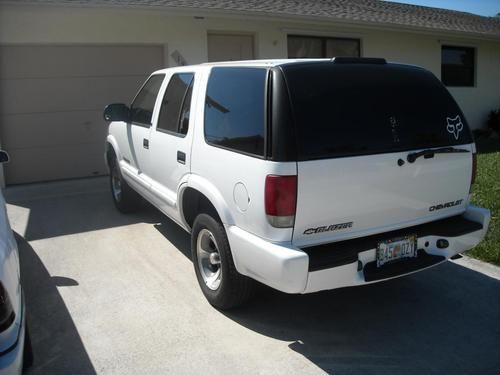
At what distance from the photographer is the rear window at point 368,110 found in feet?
10.4

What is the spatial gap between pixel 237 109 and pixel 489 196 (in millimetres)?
4958

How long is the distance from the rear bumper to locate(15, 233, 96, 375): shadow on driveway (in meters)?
1.29

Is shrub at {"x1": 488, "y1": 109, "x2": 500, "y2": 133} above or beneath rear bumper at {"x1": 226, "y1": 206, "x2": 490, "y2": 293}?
above

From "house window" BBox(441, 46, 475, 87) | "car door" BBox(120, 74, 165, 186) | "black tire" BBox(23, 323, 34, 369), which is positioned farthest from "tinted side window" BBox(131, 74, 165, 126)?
"house window" BBox(441, 46, 475, 87)

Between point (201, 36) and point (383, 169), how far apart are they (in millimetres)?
7521

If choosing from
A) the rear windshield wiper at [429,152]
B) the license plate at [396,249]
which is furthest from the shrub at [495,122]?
the license plate at [396,249]

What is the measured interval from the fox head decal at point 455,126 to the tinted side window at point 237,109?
1.50 metres

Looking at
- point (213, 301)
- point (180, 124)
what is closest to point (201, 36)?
point (180, 124)

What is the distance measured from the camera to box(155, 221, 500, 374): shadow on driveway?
3.23m

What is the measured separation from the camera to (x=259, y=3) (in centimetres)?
1073

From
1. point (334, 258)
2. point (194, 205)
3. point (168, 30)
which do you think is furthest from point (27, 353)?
point (168, 30)

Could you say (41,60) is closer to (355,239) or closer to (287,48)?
(287,48)

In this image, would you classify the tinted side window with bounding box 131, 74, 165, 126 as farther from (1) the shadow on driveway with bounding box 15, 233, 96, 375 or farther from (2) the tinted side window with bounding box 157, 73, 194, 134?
(1) the shadow on driveway with bounding box 15, 233, 96, 375

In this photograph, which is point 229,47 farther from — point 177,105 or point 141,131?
point 177,105
